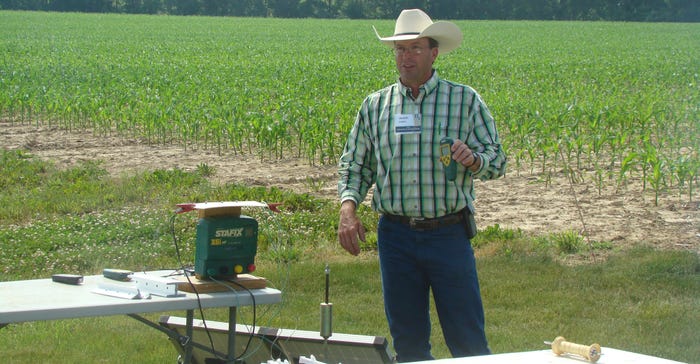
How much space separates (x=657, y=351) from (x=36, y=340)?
12.5 feet

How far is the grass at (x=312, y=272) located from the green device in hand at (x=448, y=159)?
4.58ft

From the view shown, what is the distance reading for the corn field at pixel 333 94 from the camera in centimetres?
1338

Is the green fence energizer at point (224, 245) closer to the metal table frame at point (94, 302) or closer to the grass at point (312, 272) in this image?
the metal table frame at point (94, 302)

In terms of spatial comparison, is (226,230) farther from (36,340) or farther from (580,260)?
(580,260)

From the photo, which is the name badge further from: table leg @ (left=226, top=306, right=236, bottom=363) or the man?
table leg @ (left=226, top=306, right=236, bottom=363)

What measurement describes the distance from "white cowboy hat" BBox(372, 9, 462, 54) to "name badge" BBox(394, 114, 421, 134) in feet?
1.12

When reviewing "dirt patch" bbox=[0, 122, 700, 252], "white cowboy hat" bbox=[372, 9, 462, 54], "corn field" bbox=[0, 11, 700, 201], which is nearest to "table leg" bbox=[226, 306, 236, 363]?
"white cowboy hat" bbox=[372, 9, 462, 54]

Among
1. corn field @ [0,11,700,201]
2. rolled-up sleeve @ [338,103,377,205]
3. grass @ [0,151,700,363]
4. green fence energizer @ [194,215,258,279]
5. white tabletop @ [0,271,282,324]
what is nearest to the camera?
white tabletop @ [0,271,282,324]

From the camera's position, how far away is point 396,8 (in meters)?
76.8

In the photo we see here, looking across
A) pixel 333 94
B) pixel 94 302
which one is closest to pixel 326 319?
pixel 94 302

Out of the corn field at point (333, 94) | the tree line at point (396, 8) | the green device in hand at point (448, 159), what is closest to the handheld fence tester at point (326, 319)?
the green device in hand at point (448, 159)

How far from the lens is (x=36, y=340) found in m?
6.30

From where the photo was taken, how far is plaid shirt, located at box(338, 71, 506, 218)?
14.6 feet

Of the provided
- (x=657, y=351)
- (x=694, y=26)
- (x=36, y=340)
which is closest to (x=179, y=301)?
(x=36, y=340)
